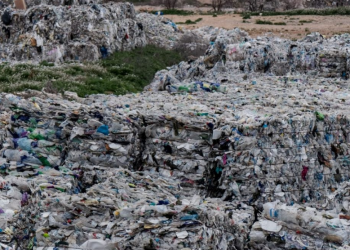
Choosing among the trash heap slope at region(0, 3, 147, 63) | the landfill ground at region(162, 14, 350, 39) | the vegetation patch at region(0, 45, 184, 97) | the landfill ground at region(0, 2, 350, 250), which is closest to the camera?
the landfill ground at region(0, 2, 350, 250)

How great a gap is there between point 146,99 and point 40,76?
218 inches

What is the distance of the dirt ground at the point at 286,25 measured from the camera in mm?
21953

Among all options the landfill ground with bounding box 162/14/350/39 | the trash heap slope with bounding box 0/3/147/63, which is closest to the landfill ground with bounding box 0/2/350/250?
the trash heap slope with bounding box 0/3/147/63

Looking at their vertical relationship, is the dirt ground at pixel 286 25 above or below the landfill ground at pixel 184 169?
above

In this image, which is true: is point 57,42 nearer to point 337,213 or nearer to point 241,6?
point 337,213

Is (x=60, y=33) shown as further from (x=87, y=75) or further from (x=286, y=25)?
(x=286, y=25)

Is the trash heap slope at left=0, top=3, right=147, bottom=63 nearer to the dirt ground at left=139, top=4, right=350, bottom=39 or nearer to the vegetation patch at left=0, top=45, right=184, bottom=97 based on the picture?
the vegetation patch at left=0, top=45, right=184, bottom=97

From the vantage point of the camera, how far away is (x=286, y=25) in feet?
80.3

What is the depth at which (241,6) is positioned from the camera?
41.4 metres

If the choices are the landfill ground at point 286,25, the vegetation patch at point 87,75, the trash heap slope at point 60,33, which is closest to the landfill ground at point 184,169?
the vegetation patch at point 87,75

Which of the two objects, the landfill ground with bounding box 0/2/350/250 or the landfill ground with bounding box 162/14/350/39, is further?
the landfill ground with bounding box 162/14/350/39

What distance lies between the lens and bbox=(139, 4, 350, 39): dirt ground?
72.0 ft

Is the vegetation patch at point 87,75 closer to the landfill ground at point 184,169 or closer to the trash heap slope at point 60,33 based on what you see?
the trash heap slope at point 60,33

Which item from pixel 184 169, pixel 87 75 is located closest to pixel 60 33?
pixel 87 75
